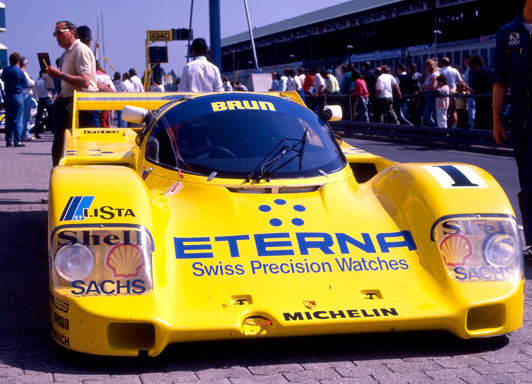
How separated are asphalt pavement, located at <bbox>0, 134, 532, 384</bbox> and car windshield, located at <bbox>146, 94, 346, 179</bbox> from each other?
45.2 inches

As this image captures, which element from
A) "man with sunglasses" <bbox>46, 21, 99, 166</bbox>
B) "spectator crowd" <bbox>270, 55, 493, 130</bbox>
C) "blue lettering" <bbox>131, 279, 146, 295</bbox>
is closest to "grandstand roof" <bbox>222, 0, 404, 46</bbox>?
"spectator crowd" <bbox>270, 55, 493, 130</bbox>

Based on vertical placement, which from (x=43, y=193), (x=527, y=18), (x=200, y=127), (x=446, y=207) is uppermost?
(x=527, y=18)

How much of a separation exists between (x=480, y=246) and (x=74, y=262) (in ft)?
6.27

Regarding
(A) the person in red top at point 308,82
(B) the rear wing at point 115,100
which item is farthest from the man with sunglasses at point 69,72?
(A) the person in red top at point 308,82

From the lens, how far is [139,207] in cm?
407

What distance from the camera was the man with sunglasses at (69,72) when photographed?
8227 mm

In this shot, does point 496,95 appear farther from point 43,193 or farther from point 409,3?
point 409,3

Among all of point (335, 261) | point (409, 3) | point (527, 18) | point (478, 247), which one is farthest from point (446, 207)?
point (409, 3)

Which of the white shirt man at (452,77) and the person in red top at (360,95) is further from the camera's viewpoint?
the person in red top at (360,95)

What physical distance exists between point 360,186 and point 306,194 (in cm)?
52

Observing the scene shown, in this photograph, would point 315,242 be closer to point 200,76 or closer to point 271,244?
point 271,244

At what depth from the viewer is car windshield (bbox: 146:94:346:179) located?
481 cm

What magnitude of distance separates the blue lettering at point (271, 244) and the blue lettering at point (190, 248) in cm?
24

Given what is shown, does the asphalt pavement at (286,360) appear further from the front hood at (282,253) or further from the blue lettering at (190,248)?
the blue lettering at (190,248)
